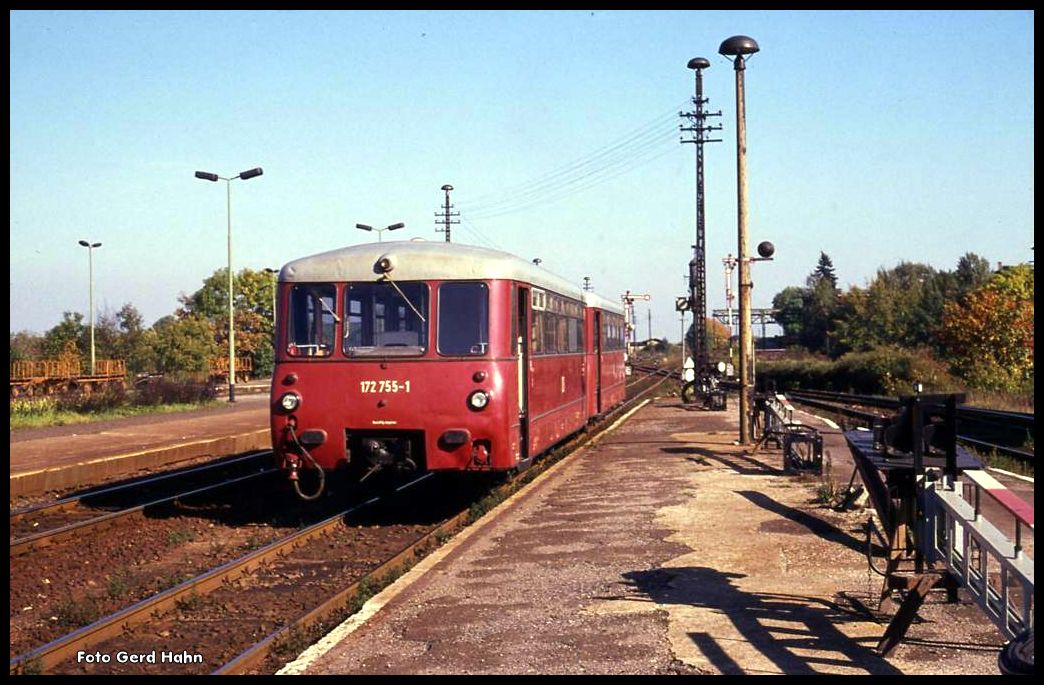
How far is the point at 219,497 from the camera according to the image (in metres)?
15.1

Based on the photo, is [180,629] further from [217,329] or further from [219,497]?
[217,329]

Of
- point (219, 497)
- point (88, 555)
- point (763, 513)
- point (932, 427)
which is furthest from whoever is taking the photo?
point (219, 497)

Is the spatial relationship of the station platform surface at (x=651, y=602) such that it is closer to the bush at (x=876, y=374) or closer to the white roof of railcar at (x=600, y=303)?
the white roof of railcar at (x=600, y=303)

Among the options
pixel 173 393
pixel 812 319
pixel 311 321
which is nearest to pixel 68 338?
pixel 173 393

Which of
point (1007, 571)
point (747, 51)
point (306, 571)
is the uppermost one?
point (747, 51)

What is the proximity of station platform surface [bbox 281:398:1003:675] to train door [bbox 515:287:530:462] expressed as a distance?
76cm

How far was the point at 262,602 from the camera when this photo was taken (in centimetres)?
884

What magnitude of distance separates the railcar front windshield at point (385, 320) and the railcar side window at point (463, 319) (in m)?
0.19

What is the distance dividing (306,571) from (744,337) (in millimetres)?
10807

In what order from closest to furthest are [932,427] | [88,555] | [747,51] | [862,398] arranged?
[932,427] < [88,555] < [747,51] < [862,398]

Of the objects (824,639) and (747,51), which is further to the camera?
(747,51)

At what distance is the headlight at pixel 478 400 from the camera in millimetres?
11609

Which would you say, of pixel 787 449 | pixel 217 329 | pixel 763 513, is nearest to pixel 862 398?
pixel 787 449

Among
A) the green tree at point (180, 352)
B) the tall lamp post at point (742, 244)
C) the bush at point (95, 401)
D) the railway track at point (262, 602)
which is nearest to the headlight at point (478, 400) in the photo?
the railway track at point (262, 602)
